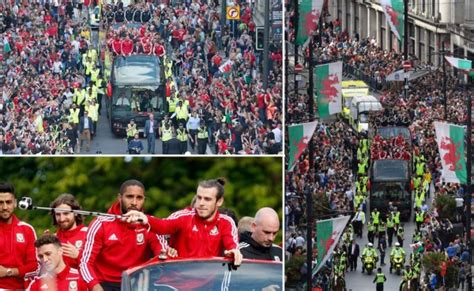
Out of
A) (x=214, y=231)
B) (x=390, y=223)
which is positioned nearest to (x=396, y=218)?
(x=390, y=223)

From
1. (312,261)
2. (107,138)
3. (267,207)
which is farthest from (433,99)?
(267,207)

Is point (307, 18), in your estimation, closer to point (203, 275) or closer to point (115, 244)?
point (115, 244)

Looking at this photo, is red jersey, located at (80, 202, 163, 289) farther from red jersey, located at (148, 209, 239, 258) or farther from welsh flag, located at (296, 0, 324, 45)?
welsh flag, located at (296, 0, 324, 45)

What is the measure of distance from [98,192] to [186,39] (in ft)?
212

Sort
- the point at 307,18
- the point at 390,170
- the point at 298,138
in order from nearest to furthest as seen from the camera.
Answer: the point at 298,138, the point at 390,170, the point at 307,18

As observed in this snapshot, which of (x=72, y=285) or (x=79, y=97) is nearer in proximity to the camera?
(x=72, y=285)

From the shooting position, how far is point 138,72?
66.0 m

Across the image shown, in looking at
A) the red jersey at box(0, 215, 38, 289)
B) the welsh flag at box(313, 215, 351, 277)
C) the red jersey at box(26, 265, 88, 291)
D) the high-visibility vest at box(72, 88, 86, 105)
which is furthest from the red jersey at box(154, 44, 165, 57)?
the red jersey at box(26, 265, 88, 291)

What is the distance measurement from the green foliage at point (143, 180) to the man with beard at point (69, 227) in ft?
0.42

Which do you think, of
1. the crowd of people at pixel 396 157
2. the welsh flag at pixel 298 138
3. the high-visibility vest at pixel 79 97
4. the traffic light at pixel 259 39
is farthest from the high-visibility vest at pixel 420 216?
the high-visibility vest at pixel 79 97

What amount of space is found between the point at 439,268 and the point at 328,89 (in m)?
16.3

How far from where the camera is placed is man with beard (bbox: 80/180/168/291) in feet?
49.0

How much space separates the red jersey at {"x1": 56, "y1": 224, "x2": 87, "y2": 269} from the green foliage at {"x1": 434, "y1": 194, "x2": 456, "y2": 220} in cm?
4107

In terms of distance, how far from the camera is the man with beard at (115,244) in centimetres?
1494
